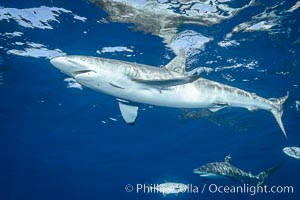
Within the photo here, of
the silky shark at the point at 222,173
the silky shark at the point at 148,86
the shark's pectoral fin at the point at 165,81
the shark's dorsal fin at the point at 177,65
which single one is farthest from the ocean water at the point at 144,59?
the shark's pectoral fin at the point at 165,81

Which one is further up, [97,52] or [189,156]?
[97,52]

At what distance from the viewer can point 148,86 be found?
20.2 feet

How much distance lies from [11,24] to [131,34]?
4693 mm

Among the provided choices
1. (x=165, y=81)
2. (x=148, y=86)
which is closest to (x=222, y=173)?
Answer: (x=148, y=86)

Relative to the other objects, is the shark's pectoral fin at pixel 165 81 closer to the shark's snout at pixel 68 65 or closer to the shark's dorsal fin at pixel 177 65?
the shark's snout at pixel 68 65

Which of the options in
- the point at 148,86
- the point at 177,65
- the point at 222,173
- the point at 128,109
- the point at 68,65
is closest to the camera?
the point at 68,65

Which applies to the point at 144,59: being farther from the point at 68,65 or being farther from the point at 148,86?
the point at 68,65

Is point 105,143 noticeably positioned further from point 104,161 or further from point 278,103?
point 278,103

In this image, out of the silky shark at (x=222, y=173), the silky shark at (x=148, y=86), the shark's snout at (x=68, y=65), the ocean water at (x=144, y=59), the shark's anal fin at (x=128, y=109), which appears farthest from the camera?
the ocean water at (x=144, y=59)

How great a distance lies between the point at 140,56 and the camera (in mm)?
13727

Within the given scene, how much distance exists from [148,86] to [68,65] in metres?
1.80

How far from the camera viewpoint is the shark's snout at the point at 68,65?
16.3ft

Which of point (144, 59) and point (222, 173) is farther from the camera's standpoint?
point (144, 59)

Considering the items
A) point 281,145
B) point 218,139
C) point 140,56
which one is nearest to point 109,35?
point 140,56
